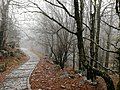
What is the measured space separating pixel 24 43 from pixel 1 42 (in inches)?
2713

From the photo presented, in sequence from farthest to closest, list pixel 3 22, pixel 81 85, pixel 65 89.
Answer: pixel 3 22 → pixel 81 85 → pixel 65 89

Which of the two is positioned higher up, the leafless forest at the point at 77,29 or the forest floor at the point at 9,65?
the leafless forest at the point at 77,29

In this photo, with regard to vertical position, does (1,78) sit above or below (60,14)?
below

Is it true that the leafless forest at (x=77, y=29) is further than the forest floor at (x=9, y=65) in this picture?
No

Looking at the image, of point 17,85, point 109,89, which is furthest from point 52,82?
point 109,89

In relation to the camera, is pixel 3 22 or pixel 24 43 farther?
pixel 24 43

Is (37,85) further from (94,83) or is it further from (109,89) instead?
(109,89)

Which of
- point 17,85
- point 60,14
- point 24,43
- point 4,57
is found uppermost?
point 60,14

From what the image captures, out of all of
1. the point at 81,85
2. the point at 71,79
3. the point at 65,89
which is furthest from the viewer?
the point at 71,79

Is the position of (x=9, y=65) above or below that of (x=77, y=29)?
below

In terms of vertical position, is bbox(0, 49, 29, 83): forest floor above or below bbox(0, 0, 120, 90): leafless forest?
below

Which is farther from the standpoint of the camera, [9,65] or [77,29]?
[9,65]

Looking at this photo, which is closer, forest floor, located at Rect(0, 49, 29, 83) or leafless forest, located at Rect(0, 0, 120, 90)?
leafless forest, located at Rect(0, 0, 120, 90)

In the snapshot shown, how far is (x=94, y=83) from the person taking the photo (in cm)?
1345
